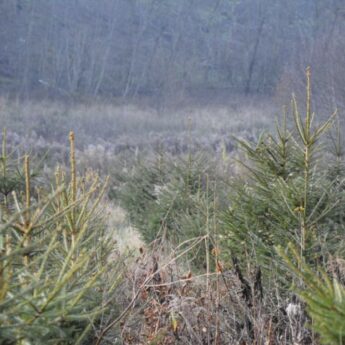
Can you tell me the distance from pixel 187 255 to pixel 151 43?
4433 centimetres

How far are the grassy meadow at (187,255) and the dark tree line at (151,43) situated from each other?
32.0 meters

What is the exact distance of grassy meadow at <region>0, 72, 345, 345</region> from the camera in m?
1.71

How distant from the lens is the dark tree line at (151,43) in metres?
41.4

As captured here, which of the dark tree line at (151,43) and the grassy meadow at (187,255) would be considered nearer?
the grassy meadow at (187,255)

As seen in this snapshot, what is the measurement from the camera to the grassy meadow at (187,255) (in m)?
1.71

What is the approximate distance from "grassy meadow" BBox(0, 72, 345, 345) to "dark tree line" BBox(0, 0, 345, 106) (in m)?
32.0

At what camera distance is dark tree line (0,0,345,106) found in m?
41.4

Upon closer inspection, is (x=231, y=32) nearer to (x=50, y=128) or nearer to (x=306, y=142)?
(x=50, y=128)

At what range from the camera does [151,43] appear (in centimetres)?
4825

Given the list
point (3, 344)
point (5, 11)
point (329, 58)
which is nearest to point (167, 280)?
point (3, 344)

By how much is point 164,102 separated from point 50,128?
15.2 m

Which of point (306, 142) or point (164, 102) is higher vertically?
point (306, 142)

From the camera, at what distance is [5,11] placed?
138ft

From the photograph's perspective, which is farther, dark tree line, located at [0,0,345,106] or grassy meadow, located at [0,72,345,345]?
dark tree line, located at [0,0,345,106]
